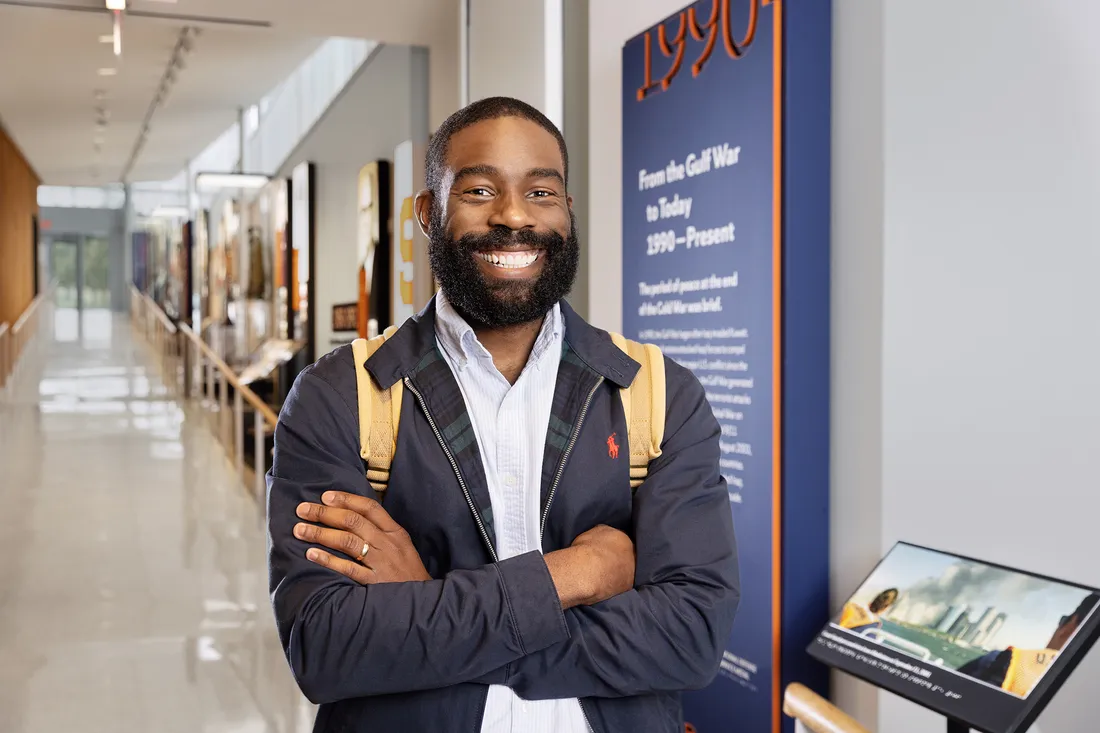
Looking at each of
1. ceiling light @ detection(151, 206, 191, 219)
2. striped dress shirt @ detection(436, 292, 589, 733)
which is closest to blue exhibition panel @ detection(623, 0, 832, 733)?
striped dress shirt @ detection(436, 292, 589, 733)

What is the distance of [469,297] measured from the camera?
5.18 feet

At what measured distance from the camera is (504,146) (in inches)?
61.7

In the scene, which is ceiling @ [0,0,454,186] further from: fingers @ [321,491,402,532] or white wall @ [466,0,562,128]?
fingers @ [321,491,402,532]

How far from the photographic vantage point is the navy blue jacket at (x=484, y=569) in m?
1.40

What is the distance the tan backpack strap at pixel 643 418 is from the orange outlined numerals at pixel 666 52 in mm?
2338

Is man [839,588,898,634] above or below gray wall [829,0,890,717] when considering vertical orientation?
below

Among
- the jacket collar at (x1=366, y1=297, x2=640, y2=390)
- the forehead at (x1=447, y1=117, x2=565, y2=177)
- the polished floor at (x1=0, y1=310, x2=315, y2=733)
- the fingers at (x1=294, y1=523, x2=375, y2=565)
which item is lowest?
the polished floor at (x1=0, y1=310, x2=315, y2=733)

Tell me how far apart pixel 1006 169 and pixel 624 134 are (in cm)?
152

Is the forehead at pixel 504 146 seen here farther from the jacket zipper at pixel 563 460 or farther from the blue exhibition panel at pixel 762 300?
the blue exhibition panel at pixel 762 300

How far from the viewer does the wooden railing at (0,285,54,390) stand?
14750 mm

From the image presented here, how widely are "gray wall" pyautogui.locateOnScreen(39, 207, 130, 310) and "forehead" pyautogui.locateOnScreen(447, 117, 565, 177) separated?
37.9 meters

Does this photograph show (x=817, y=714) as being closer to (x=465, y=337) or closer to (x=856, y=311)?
(x=856, y=311)

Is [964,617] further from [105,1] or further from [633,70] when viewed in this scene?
[105,1]

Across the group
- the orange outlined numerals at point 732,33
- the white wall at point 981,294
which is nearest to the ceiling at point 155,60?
the orange outlined numerals at point 732,33
